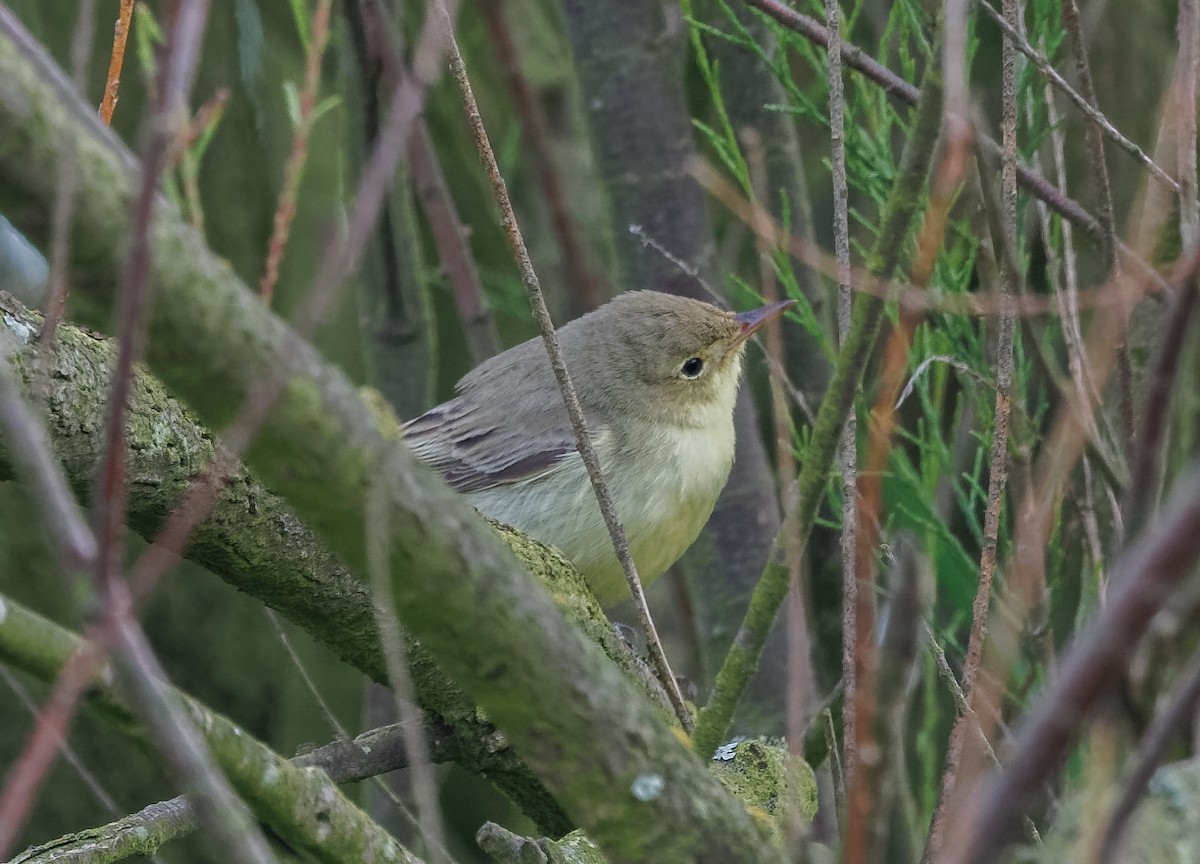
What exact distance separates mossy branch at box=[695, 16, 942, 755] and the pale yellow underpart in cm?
199

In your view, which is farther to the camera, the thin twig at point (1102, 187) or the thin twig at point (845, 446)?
the thin twig at point (1102, 187)

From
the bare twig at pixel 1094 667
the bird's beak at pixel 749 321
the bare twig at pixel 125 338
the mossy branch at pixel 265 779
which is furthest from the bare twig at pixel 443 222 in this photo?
the bare twig at pixel 1094 667

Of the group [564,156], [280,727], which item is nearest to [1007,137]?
[280,727]

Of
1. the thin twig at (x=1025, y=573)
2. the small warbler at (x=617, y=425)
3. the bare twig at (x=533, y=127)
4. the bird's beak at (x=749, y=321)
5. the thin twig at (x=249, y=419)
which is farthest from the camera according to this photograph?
the bare twig at (x=533, y=127)

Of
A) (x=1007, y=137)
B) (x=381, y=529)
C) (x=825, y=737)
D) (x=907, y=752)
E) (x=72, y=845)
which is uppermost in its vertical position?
(x=1007, y=137)

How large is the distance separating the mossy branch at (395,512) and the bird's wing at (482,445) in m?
2.66

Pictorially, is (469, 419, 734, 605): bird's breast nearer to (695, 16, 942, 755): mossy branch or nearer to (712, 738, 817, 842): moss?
(712, 738, 817, 842): moss

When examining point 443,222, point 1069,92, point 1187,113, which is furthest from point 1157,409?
point 443,222

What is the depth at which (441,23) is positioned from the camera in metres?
1.89

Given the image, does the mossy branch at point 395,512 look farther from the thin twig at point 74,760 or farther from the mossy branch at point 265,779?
the thin twig at point 74,760

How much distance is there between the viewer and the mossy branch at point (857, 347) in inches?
60.1

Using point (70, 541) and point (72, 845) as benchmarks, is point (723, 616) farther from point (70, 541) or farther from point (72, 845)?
point (70, 541)

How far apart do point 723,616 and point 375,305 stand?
140 centimetres

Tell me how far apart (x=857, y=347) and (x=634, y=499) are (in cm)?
229
